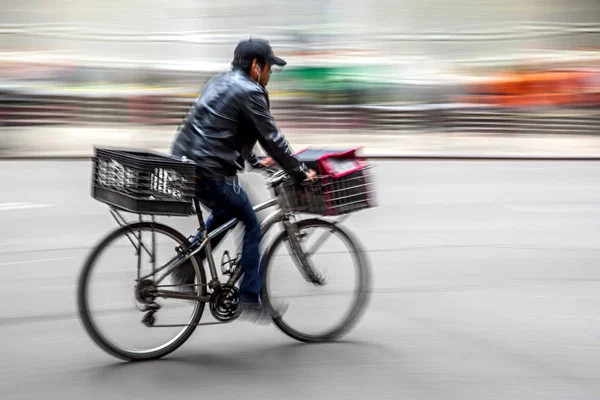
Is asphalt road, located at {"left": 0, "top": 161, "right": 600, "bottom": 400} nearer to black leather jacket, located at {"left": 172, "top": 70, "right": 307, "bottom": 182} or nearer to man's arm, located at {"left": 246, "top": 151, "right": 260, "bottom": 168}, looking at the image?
man's arm, located at {"left": 246, "top": 151, "right": 260, "bottom": 168}

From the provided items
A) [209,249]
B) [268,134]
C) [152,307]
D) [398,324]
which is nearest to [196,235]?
[209,249]

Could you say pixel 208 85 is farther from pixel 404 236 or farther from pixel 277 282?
pixel 404 236

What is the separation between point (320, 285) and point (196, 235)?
79 cm

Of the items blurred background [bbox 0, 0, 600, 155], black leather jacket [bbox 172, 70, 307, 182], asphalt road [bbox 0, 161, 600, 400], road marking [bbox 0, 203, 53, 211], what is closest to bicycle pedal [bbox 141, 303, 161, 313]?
asphalt road [bbox 0, 161, 600, 400]

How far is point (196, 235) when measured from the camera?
5.18 meters

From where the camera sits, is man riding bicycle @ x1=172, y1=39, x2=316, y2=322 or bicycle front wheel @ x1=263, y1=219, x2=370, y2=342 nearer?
man riding bicycle @ x1=172, y1=39, x2=316, y2=322

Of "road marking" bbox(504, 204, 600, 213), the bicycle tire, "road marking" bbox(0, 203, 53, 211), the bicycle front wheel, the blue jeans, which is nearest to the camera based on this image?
the bicycle tire

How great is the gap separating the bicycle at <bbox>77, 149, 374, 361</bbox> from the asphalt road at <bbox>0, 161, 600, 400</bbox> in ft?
0.73

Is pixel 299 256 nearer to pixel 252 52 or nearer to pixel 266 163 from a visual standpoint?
pixel 266 163

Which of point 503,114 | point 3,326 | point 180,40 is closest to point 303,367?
point 3,326

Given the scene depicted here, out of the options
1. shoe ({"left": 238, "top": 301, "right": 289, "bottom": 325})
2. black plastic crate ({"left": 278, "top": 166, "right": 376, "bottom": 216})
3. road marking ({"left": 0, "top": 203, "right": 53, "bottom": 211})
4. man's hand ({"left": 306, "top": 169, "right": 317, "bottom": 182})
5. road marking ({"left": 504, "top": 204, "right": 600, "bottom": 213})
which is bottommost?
road marking ({"left": 0, "top": 203, "right": 53, "bottom": 211})

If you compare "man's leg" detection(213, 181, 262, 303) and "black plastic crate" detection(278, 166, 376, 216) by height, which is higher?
"black plastic crate" detection(278, 166, 376, 216)

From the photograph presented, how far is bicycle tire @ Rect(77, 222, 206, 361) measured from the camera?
4922mm

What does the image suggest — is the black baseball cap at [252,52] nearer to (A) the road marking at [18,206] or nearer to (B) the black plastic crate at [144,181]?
(B) the black plastic crate at [144,181]
